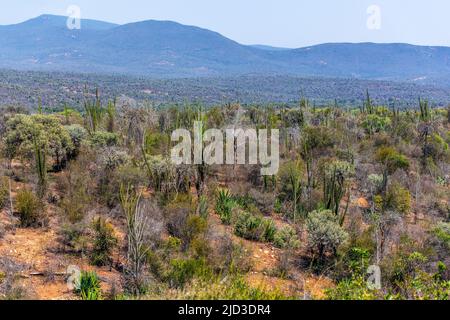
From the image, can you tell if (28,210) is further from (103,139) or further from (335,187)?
(335,187)

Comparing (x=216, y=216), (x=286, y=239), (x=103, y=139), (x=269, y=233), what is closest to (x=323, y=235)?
(x=286, y=239)

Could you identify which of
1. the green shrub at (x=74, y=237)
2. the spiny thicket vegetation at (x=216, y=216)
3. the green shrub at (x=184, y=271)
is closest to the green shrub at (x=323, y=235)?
the spiny thicket vegetation at (x=216, y=216)

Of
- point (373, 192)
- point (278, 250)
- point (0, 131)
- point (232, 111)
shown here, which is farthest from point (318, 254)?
point (232, 111)

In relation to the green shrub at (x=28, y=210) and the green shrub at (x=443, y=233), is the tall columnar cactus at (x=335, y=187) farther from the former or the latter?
the green shrub at (x=28, y=210)

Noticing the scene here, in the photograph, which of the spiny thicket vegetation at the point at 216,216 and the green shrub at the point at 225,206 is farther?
the green shrub at the point at 225,206

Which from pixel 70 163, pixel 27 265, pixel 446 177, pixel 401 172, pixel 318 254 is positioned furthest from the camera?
pixel 446 177
